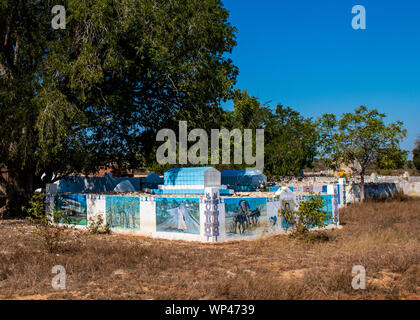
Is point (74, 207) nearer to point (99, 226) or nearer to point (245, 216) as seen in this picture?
point (99, 226)

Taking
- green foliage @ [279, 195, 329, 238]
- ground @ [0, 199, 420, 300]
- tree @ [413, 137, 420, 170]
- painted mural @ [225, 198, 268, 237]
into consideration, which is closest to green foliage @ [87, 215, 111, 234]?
ground @ [0, 199, 420, 300]

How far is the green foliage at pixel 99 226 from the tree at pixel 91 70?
2525 mm

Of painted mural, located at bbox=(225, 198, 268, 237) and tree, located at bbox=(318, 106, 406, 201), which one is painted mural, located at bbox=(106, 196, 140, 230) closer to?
painted mural, located at bbox=(225, 198, 268, 237)

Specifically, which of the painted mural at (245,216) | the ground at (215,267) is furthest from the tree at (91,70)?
the painted mural at (245,216)

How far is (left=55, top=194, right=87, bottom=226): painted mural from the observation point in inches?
611

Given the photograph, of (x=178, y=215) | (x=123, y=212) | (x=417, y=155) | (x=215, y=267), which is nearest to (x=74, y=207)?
(x=123, y=212)

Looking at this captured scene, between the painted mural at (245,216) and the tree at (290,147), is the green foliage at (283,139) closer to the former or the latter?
the tree at (290,147)

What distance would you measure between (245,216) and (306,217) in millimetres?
2052

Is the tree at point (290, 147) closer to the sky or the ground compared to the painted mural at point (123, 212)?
closer to the sky

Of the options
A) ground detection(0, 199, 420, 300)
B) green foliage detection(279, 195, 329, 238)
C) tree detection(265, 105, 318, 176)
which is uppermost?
tree detection(265, 105, 318, 176)

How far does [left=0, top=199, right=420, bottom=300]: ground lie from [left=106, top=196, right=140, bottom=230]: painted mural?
2.33 ft

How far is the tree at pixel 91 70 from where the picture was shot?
564 inches

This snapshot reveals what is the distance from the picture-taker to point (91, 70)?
14.4 metres
